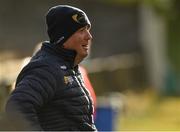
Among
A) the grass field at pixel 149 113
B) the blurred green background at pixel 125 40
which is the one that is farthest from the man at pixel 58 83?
the blurred green background at pixel 125 40

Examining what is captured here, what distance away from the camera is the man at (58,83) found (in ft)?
18.2

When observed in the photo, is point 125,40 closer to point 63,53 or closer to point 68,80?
Result: point 63,53

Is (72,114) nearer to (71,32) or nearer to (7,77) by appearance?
(71,32)

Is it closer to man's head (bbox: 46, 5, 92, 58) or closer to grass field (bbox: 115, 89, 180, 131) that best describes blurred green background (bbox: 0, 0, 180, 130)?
grass field (bbox: 115, 89, 180, 131)

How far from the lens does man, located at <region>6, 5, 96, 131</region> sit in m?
5.56

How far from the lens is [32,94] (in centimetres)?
556

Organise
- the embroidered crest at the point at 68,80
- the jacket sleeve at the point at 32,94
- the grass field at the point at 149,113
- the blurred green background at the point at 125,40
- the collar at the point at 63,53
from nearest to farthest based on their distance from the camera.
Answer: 1. the jacket sleeve at the point at 32,94
2. the embroidered crest at the point at 68,80
3. the collar at the point at 63,53
4. the grass field at the point at 149,113
5. the blurred green background at the point at 125,40

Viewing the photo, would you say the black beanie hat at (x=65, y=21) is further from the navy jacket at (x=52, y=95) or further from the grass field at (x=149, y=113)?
the grass field at (x=149, y=113)

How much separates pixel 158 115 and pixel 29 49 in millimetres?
4863

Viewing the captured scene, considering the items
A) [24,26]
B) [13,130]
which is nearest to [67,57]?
[13,130]

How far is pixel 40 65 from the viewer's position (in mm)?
5742

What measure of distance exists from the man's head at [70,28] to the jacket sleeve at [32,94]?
30 cm

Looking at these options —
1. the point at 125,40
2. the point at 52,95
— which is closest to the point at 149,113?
the point at 125,40

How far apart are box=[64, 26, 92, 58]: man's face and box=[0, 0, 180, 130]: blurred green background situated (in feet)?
53.4
